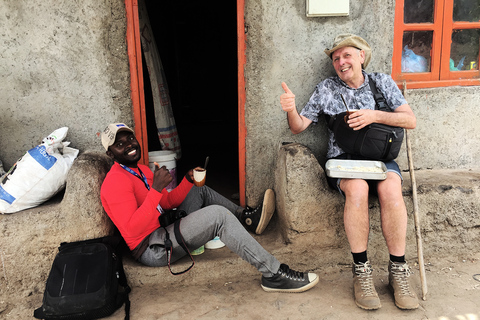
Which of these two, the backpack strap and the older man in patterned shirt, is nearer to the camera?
the older man in patterned shirt

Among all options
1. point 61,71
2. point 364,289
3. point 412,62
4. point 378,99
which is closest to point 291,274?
point 364,289

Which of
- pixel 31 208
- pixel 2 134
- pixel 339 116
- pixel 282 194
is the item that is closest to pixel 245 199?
pixel 282 194

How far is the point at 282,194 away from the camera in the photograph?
9.67 ft

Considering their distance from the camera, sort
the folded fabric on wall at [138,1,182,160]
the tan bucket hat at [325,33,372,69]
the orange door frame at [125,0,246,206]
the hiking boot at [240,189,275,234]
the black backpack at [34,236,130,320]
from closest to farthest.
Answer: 1. the black backpack at [34,236,130,320]
2. the tan bucket hat at [325,33,372,69]
3. the orange door frame at [125,0,246,206]
4. the hiking boot at [240,189,275,234]
5. the folded fabric on wall at [138,1,182,160]

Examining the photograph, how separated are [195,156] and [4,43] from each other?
324 cm

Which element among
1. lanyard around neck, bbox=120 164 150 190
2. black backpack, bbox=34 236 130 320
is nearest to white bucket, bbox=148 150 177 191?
lanyard around neck, bbox=120 164 150 190

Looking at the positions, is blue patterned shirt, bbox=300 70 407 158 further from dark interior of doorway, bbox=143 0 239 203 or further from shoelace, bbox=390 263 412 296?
dark interior of doorway, bbox=143 0 239 203

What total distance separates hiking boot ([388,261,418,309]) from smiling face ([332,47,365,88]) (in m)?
1.40

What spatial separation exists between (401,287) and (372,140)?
1017 mm

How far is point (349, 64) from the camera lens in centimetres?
288

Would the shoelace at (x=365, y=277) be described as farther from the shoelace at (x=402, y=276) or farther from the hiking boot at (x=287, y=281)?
the hiking boot at (x=287, y=281)

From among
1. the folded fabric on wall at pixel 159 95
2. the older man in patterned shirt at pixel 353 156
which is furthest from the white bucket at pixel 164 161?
the older man in patterned shirt at pixel 353 156

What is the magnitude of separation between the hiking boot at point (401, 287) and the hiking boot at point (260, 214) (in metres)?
1.01

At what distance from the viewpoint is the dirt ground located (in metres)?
2.45
